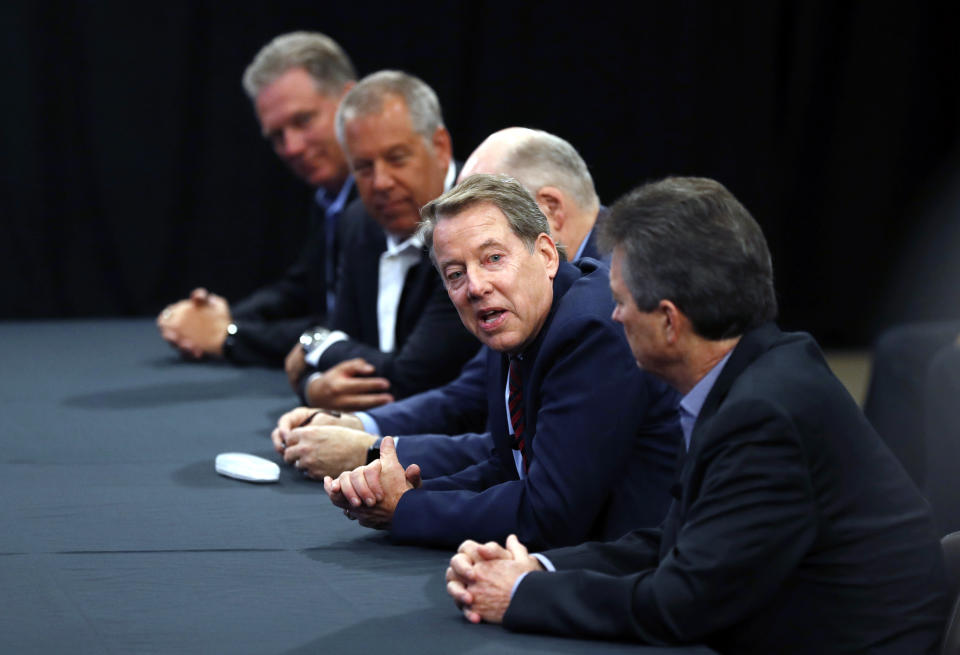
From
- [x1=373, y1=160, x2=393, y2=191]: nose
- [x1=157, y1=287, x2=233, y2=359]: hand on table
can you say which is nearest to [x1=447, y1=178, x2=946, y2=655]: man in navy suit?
[x1=373, y1=160, x2=393, y2=191]: nose

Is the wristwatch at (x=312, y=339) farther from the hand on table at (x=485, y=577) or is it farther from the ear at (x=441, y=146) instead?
the hand on table at (x=485, y=577)

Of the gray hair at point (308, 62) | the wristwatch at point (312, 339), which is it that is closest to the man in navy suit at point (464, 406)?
the wristwatch at point (312, 339)

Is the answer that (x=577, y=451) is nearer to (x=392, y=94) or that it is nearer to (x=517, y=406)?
(x=517, y=406)

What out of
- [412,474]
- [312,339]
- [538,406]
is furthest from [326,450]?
[312,339]

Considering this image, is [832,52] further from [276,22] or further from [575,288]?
[575,288]

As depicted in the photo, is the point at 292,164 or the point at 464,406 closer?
the point at 464,406

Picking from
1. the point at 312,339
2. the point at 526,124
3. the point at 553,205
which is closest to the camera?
the point at 553,205

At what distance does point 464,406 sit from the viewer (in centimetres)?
291

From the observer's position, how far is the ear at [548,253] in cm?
218

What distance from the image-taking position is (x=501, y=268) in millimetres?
2125

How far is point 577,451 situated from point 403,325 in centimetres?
144

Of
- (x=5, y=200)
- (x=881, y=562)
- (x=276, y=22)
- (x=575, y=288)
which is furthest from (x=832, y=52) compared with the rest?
(x=881, y=562)

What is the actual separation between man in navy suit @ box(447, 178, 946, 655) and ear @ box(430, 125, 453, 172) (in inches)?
67.2

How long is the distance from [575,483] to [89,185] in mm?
4153
